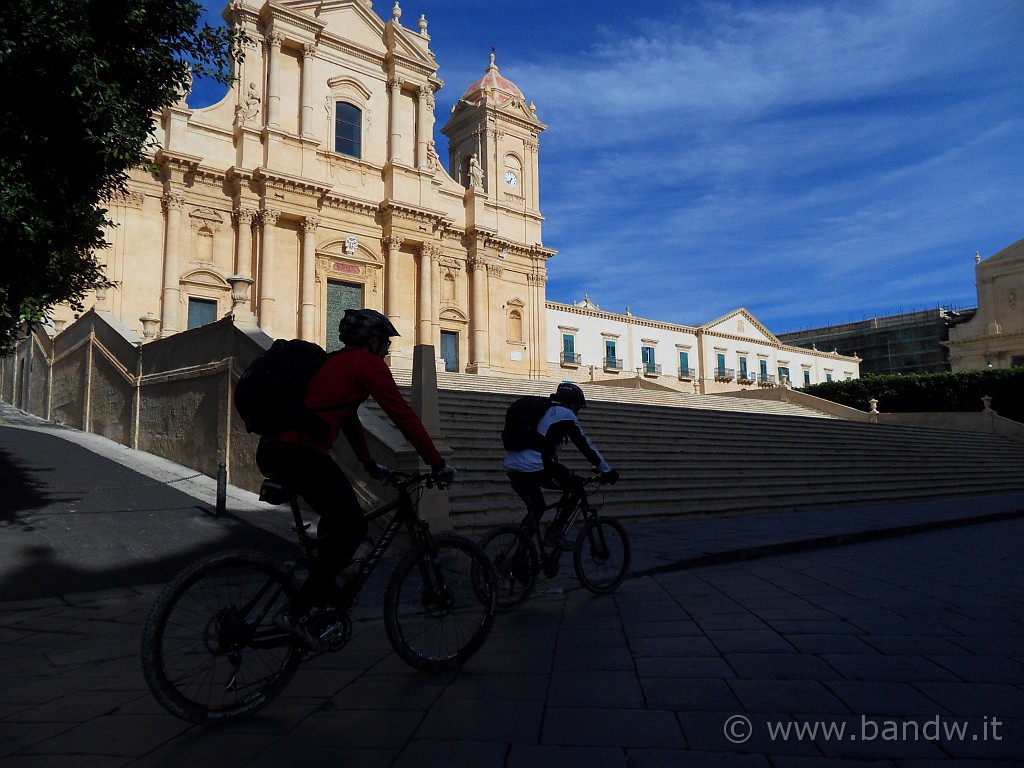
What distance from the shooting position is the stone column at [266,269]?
952 inches

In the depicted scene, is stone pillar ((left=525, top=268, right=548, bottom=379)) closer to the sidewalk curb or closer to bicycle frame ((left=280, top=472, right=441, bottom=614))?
the sidewalk curb

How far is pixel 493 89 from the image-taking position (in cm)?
3322

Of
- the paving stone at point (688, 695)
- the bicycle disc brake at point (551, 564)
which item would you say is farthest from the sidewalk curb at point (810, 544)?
the paving stone at point (688, 695)

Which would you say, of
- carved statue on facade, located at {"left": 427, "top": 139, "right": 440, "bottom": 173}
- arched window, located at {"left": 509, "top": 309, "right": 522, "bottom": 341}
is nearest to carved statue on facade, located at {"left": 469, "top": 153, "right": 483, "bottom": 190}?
carved statue on facade, located at {"left": 427, "top": 139, "right": 440, "bottom": 173}

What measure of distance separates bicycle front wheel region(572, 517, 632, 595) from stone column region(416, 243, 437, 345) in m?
23.0

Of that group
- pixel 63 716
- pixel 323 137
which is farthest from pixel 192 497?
pixel 323 137

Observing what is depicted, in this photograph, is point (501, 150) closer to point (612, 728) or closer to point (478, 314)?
point (478, 314)

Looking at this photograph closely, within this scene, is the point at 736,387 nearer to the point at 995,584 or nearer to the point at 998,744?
the point at 995,584

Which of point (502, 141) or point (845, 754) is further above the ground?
point (502, 141)

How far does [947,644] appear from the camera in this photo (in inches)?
148

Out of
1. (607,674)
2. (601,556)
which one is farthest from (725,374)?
(607,674)

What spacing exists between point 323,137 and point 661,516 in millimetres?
22523

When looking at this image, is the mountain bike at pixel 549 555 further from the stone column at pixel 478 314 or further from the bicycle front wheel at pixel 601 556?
the stone column at pixel 478 314

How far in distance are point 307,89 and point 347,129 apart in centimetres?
224
